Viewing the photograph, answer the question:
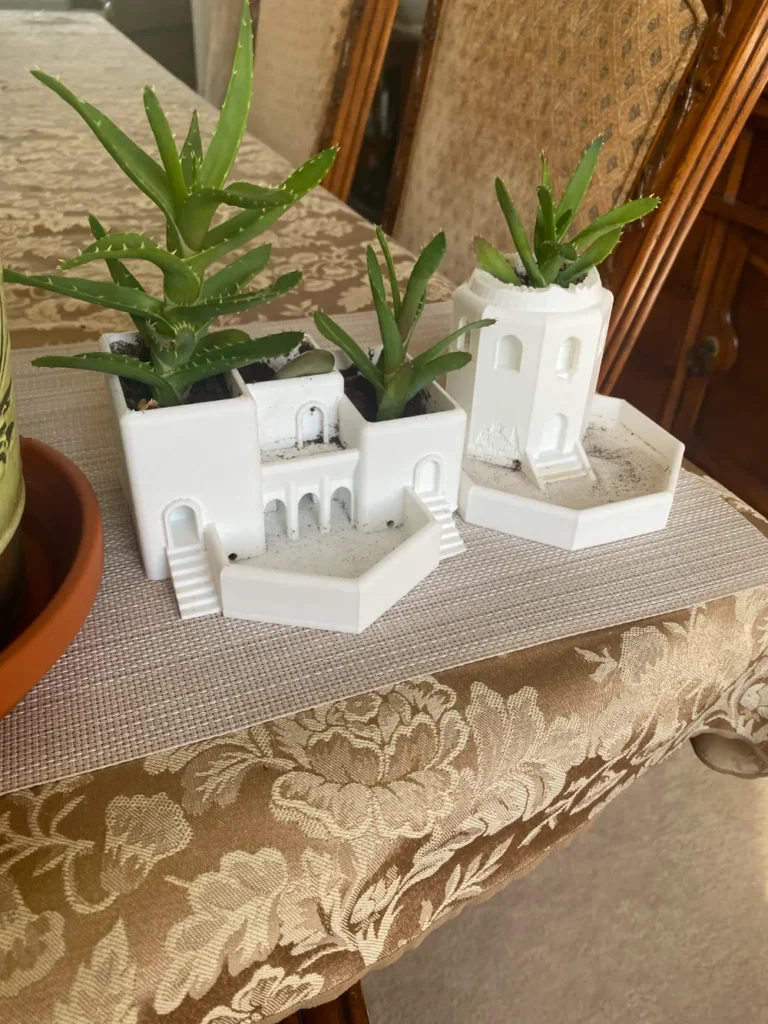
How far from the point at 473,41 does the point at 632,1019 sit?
3.89ft

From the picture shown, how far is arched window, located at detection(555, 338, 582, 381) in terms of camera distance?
0.48 m

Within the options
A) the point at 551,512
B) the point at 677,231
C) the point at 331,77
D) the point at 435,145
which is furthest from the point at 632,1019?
the point at 331,77

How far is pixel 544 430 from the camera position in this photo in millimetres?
511

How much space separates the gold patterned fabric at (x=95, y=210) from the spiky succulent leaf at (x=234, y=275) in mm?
352

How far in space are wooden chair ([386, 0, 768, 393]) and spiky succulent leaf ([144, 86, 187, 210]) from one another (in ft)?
1.69

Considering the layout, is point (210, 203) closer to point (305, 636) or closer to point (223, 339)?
point (223, 339)

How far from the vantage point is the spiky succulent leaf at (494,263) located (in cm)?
47

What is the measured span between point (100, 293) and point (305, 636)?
190mm

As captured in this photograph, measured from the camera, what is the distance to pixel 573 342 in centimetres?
48

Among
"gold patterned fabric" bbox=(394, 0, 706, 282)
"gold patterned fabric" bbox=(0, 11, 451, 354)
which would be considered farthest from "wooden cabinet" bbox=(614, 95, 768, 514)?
"gold patterned fabric" bbox=(0, 11, 451, 354)

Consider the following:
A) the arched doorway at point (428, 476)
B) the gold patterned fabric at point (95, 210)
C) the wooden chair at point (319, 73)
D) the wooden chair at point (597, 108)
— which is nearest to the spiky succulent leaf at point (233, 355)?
the arched doorway at point (428, 476)

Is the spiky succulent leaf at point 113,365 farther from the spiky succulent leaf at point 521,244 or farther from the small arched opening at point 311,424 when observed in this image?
the spiky succulent leaf at point 521,244

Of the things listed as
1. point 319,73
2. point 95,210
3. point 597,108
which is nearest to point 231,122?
point 597,108

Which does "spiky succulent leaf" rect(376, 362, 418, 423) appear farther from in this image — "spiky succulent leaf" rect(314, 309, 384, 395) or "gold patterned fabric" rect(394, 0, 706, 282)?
"gold patterned fabric" rect(394, 0, 706, 282)
